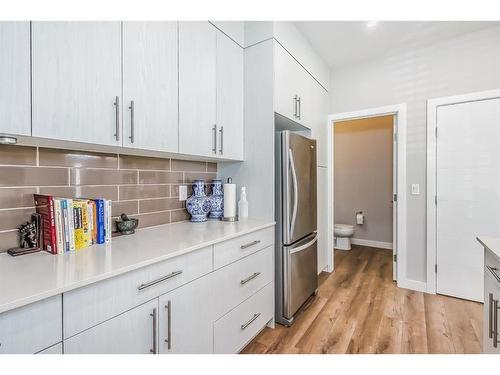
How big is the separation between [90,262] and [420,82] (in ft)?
10.6

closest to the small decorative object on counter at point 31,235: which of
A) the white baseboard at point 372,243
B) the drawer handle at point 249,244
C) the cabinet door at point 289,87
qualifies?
the drawer handle at point 249,244

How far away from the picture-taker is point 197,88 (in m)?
1.67

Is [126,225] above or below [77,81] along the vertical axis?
below

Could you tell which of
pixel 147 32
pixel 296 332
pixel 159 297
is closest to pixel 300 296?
pixel 296 332

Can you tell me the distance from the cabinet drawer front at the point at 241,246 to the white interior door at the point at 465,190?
6.22 ft

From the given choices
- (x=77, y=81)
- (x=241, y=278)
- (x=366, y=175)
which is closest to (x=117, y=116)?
(x=77, y=81)

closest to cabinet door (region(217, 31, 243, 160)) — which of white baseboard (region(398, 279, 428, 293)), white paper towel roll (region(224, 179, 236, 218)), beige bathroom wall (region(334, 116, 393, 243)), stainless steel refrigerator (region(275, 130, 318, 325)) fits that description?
white paper towel roll (region(224, 179, 236, 218))

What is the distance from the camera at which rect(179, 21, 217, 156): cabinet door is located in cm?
157

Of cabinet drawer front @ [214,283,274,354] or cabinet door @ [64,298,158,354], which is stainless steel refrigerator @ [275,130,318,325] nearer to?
cabinet drawer front @ [214,283,274,354]

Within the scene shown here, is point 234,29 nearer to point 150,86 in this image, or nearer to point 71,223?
point 150,86

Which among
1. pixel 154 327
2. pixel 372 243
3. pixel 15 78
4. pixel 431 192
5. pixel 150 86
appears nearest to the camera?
pixel 15 78

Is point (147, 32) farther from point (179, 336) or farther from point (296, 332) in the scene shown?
point (296, 332)

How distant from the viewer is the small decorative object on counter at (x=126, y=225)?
58.8 inches

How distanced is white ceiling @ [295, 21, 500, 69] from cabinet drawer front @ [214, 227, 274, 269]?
1.91 metres
